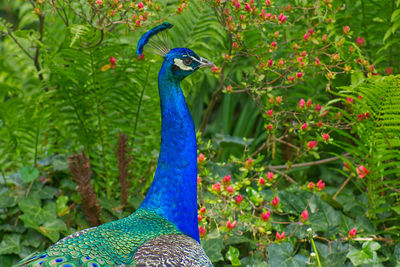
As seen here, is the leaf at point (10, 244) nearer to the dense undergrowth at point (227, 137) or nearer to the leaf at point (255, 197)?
the dense undergrowth at point (227, 137)

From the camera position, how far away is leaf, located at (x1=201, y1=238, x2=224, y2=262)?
2.78m

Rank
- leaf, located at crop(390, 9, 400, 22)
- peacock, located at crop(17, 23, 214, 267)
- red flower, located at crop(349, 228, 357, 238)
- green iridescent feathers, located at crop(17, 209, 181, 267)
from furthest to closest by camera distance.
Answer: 1. leaf, located at crop(390, 9, 400, 22)
2. red flower, located at crop(349, 228, 357, 238)
3. peacock, located at crop(17, 23, 214, 267)
4. green iridescent feathers, located at crop(17, 209, 181, 267)

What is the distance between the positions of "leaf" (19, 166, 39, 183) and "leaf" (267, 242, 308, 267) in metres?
1.47

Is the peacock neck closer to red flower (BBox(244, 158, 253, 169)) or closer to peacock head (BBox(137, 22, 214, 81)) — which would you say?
peacock head (BBox(137, 22, 214, 81))

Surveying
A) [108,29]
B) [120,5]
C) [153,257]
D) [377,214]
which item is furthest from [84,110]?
[377,214]

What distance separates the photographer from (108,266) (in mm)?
1941

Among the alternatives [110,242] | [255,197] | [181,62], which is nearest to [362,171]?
[255,197]

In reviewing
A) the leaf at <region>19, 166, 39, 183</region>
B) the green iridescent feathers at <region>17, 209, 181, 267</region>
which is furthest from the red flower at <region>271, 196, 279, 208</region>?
the leaf at <region>19, 166, 39, 183</region>

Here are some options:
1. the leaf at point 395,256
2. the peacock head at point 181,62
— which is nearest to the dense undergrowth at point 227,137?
the leaf at point 395,256

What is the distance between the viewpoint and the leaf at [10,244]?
3.00 metres

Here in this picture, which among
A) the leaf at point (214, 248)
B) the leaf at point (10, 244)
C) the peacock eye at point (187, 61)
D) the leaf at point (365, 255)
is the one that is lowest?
the leaf at point (365, 255)

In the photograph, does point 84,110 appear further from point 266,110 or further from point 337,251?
point 337,251

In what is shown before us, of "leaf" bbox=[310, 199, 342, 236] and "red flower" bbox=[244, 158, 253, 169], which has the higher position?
"red flower" bbox=[244, 158, 253, 169]

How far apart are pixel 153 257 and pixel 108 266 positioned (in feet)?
0.58
